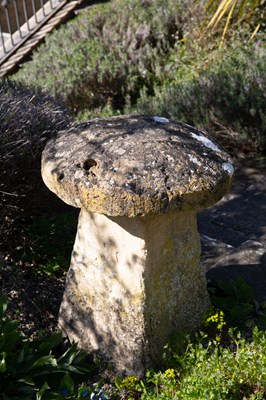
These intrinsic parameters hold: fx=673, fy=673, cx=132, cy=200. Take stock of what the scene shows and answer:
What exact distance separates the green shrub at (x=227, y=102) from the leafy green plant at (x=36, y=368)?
3283mm

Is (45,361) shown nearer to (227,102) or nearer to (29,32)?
(227,102)

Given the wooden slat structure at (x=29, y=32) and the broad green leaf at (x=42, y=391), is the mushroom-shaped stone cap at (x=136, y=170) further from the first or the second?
the wooden slat structure at (x=29, y=32)

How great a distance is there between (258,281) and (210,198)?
118 centimetres

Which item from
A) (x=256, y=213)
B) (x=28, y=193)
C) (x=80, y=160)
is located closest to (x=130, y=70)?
(x=256, y=213)

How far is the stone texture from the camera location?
126 inches

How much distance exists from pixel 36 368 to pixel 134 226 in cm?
93

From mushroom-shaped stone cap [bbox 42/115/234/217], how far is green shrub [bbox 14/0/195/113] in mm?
4002

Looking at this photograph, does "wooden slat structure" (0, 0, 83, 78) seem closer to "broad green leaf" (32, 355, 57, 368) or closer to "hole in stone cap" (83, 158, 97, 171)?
"hole in stone cap" (83, 158, 97, 171)

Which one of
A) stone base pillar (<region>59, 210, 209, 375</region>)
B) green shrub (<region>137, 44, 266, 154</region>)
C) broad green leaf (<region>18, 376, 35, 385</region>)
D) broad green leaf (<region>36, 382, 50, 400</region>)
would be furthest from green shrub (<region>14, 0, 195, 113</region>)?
broad green leaf (<region>36, 382, 50, 400</region>)

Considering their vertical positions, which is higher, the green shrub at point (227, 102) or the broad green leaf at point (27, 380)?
the broad green leaf at point (27, 380)

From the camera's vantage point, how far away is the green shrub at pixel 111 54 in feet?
26.0

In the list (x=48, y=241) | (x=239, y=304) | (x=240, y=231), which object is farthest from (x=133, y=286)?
(x=240, y=231)

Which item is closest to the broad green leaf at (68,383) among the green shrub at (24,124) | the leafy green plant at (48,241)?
the leafy green plant at (48,241)

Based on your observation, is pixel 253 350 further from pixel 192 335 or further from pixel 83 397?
pixel 83 397
